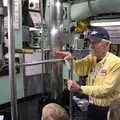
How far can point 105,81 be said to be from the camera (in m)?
2.30

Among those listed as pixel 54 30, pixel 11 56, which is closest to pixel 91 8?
pixel 54 30

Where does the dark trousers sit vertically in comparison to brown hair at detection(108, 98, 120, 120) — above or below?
below

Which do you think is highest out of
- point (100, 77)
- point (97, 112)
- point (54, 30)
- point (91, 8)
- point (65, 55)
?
point (91, 8)

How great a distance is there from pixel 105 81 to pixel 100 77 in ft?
0.32

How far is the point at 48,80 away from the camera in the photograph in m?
4.46

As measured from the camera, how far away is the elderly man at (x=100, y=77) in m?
2.27

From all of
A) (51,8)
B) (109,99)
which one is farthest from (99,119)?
(51,8)

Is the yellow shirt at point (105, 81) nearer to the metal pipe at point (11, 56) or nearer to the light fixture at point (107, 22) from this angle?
the metal pipe at point (11, 56)

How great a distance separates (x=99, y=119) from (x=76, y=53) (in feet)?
9.07

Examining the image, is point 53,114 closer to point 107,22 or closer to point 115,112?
point 115,112

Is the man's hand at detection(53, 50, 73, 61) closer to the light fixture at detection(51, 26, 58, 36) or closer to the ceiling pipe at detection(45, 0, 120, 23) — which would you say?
the light fixture at detection(51, 26, 58, 36)

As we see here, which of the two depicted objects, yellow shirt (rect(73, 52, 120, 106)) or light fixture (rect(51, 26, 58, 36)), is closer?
yellow shirt (rect(73, 52, 120, 106))

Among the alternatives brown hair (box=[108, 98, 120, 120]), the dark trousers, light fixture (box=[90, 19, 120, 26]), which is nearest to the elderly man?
the dark trousers

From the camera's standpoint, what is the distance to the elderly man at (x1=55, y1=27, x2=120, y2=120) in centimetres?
227
